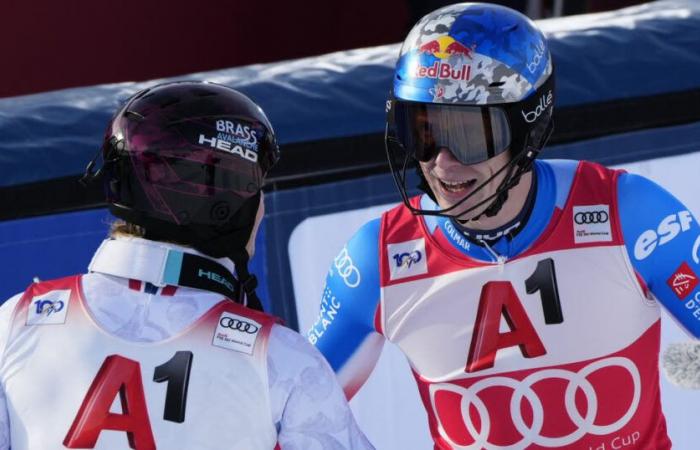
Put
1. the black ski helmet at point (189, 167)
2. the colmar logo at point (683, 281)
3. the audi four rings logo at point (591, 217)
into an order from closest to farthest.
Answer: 1. the black ski helmet at point (189, 167)
2. the colmar logo at point (683, 281)
3. the audi four rings logo at point (591, 217)

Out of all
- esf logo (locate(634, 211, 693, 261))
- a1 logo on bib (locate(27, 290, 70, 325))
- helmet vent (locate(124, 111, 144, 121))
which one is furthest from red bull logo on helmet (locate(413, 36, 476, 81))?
a1 logo on bib (locate(27, 290, 70, 325))

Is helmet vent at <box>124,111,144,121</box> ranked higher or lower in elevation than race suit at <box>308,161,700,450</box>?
higher

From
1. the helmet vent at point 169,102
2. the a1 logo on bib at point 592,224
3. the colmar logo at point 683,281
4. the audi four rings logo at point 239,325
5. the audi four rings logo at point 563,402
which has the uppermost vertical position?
the helmet vent at point 169,102

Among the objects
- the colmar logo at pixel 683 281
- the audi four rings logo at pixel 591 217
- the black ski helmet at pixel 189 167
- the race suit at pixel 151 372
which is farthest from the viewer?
the audi four rings logo at pixel 591 217

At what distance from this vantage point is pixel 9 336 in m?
2.16

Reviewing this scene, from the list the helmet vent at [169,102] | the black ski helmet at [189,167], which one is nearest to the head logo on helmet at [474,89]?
the black ski helmet at [189,167]

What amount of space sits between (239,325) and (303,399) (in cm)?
17

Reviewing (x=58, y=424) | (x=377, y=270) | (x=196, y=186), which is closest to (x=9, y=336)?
(x=58, y=424)

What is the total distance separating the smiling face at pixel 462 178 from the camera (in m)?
2.63

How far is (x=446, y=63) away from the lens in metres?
2.60

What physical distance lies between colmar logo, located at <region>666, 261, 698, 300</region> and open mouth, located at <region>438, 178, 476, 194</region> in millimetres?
474

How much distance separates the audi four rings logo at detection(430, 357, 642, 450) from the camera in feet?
8.71

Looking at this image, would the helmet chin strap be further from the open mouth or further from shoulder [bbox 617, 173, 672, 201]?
shoulder [bbox 617, 173, 672, 201]

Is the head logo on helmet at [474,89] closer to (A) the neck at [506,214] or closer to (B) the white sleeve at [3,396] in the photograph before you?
(A) the neck at [506,214]
